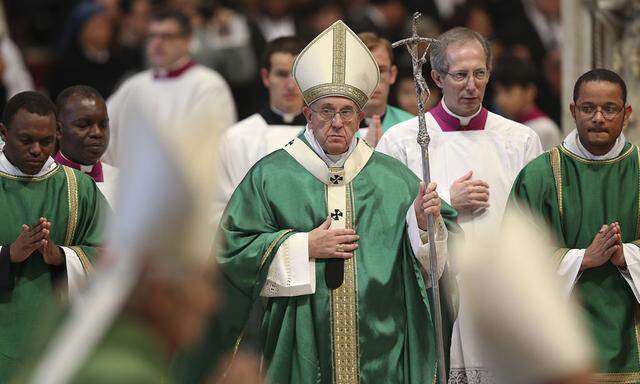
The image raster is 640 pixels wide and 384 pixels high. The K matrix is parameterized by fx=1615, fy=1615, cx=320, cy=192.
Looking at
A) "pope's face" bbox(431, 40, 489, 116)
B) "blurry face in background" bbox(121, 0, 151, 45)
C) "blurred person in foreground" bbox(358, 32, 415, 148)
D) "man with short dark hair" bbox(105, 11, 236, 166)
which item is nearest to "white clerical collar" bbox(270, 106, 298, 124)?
"blurred person in foreground" bbox(358, 32, 415, 148)

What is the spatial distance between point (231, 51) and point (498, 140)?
5325mm

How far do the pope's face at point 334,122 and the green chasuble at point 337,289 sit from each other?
0.36ft

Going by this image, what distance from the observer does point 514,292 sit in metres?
3.45

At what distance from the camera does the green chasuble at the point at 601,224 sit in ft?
23.5

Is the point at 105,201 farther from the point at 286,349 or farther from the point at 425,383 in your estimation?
the point at 425,383

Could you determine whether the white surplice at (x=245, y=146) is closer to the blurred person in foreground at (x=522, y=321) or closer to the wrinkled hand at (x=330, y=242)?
the wrinkled hand at (x=330, y=242)

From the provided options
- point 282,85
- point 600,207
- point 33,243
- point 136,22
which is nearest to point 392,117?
point 282,85

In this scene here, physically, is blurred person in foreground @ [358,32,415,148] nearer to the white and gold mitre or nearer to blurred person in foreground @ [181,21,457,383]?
the white and gold mitre

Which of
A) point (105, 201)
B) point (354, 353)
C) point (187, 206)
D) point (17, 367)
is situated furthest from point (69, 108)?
point (187, 206)

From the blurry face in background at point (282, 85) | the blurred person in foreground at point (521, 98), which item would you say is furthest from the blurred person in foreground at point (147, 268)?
the blurred person in foreground at point (521, 98)

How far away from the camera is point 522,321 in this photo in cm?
346

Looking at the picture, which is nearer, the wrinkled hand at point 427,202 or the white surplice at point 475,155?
the wrinkled hand at point 427,202

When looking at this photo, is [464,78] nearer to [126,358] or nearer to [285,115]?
[285,115]

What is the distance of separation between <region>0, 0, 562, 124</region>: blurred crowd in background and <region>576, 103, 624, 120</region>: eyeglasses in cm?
338
